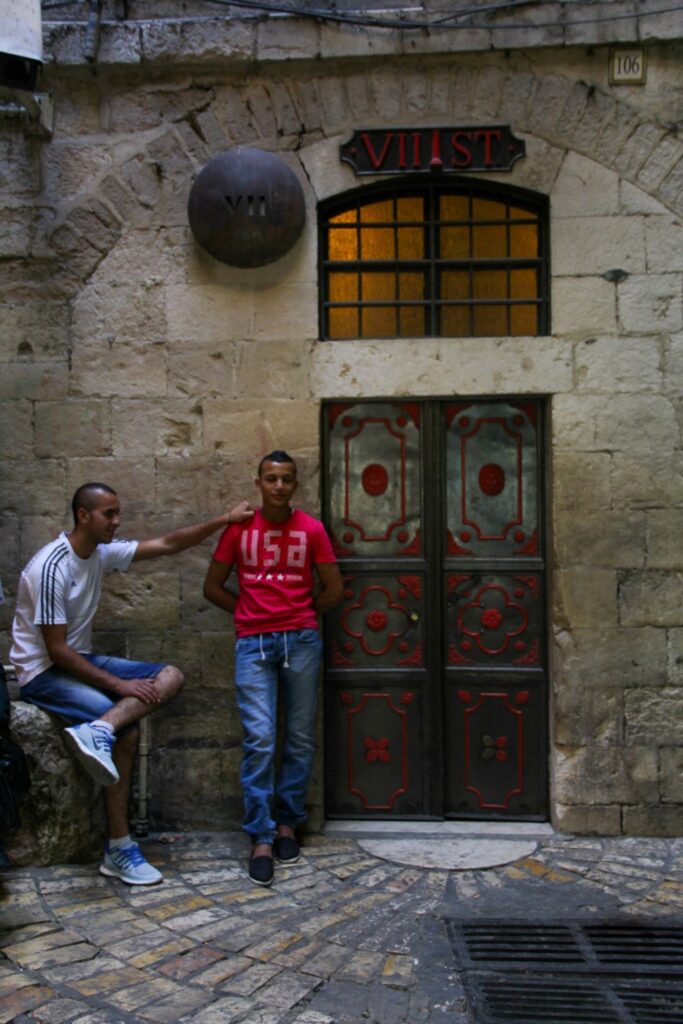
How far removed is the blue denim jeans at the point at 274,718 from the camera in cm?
471

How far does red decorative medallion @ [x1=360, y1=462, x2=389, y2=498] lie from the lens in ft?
17.5

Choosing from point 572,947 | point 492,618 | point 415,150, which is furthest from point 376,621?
point 415,150

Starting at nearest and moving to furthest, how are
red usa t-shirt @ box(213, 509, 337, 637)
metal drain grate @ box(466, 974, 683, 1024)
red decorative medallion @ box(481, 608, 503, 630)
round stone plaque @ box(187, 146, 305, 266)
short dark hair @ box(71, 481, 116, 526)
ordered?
metal drain grate @ box(466, 974, 683, 1024) < short dark hair @ box(71, 481, 116, 526) < red usa t-shirt @ box(213, 509, 337, 637) < round stone plaque @ box(187, 146, 305, 266) < red decorative medallion @ box(481, 608, 503, 630)

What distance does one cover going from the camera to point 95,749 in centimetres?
427

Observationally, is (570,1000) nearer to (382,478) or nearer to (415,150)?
(382,478)

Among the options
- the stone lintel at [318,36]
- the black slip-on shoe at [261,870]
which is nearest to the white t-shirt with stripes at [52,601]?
the black slip-on shoe at [261,870]

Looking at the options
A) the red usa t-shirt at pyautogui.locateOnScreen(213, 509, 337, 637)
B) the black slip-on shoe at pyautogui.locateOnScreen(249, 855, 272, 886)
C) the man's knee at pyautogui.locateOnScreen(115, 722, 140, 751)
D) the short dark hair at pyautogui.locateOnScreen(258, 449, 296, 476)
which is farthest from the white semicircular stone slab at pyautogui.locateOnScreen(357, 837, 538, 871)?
the short dark hair at pyautogui.locateOnScreen(258, 449, 296, 476)

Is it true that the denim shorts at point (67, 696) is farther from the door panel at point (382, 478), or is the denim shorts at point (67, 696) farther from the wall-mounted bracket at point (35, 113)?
the wall-mounted bracket at point (35, 113)

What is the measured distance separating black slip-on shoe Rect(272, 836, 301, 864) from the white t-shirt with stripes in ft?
4.45

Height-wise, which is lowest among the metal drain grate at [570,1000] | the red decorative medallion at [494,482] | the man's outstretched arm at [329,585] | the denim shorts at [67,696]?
the metal drain grate at [570,1000]

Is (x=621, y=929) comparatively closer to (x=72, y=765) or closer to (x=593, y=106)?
(x=72, y=765)

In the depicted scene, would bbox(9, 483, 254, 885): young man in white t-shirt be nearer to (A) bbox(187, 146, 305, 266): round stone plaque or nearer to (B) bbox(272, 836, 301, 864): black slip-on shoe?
(B) bbox(272, 836, 301, 864): black slip-on shoe

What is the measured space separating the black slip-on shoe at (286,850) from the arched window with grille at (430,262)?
8.63 feet

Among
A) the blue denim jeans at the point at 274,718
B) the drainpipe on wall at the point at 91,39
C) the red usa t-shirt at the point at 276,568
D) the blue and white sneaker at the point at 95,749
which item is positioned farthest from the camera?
the drainpipe on wall at the point at 91,39
